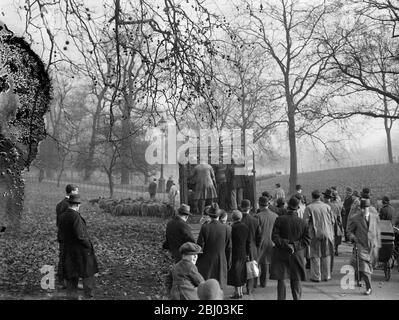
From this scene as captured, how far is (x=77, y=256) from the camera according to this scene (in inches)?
320

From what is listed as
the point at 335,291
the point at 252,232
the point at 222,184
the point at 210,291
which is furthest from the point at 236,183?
the point at 210,291

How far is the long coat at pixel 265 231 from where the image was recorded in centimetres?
1008

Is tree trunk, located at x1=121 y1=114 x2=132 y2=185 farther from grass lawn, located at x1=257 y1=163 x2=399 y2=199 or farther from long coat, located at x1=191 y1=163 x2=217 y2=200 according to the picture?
grass lawn, located at x1=257 y1=163 x2=399 y2=199

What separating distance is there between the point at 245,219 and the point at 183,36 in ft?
11.5

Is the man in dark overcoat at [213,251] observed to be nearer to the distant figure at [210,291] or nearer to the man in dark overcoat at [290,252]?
the man in dark overcoat at [290,252]

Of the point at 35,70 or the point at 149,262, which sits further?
the point at 149,262

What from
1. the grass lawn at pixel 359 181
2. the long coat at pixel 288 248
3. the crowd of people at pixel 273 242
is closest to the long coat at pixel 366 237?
the crowd of people at pixel 273 242

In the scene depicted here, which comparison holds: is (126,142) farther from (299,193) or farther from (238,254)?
(238,254)

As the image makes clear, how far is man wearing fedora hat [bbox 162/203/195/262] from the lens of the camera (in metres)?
8.29

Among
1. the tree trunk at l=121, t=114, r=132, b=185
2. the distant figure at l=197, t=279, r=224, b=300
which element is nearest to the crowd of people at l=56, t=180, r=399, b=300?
the tree trunk at l=121, t=114, r=132, b=185

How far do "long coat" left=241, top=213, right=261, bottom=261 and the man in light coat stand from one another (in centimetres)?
162
